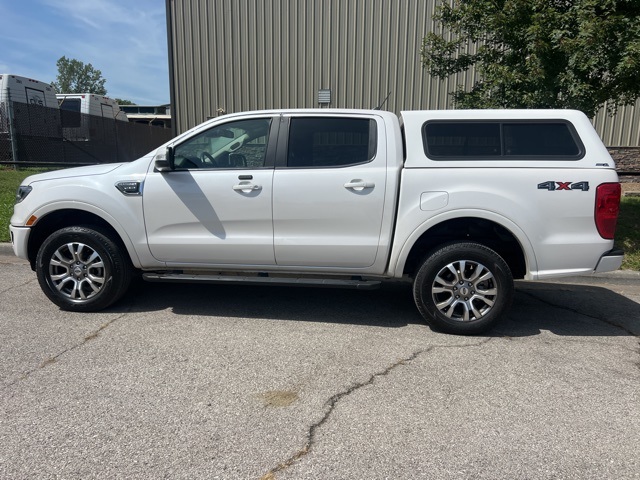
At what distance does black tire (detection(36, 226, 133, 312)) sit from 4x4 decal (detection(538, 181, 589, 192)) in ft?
12.6

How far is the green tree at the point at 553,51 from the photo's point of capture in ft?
19.6

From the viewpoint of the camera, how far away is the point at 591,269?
13.2 feet

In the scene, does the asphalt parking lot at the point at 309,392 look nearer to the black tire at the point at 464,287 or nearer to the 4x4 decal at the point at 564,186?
the black tire at the point at 464,287

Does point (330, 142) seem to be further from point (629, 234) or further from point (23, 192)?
point (629, 234)

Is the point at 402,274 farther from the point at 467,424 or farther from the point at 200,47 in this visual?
the point at 200,47

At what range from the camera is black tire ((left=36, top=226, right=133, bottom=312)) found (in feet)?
14.5

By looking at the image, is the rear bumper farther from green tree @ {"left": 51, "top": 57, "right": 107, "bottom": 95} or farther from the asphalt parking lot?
green tree @ {"left": 51, "top": 57, "right": 107, "bottom": 95}

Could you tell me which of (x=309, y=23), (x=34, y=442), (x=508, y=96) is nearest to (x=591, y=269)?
(x=508, y=96)

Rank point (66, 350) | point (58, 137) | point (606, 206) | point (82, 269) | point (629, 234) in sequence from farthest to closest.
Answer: point (58, 137) < point (629, 234) < point (82, 269) < point (606, 206) < point (66, 350)

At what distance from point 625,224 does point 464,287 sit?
17.1ft

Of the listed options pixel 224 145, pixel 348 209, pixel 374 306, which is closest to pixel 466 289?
pixel 374 306

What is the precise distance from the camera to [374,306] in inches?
194

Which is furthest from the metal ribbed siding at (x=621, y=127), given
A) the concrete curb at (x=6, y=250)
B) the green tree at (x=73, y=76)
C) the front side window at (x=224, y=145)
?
the green tree at (x=73, y=76)

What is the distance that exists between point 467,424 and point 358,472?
0.82m
